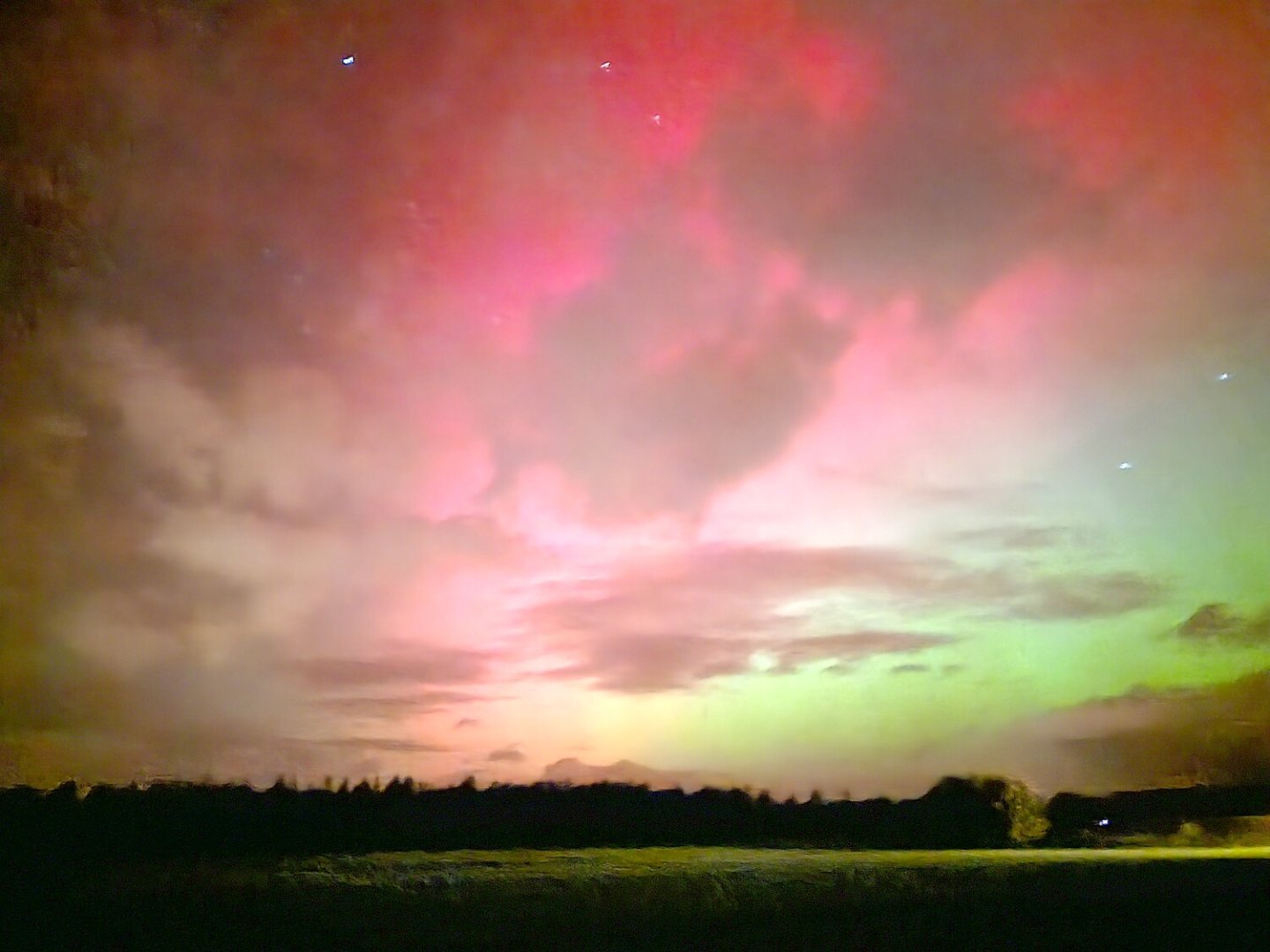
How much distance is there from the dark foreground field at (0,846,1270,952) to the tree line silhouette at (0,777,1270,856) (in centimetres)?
205

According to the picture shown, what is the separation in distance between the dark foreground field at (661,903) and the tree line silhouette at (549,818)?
2.05m

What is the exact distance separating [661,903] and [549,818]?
983cm

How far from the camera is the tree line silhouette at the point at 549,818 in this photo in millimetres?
19344

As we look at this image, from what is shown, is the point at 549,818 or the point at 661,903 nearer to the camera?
the point at 661,903

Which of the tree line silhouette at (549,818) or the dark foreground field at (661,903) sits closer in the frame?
the dark foreground field at (661,903)

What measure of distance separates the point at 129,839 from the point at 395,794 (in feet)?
19.1

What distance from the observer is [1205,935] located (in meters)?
8.49

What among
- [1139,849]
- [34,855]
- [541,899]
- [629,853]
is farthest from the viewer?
[629,853]

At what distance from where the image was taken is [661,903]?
41.8 ft

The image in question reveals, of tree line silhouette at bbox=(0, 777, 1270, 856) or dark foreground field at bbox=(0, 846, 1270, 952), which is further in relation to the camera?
tree line silhouette at bbox=(0, 777, 1270, 856)

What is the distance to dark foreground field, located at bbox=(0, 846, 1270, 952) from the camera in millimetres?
9906

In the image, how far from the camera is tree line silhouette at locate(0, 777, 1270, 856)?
762 inches

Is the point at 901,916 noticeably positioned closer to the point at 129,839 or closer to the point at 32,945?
the point at 32,945

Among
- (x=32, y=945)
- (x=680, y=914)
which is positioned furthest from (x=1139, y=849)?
(x=32, y=945)
